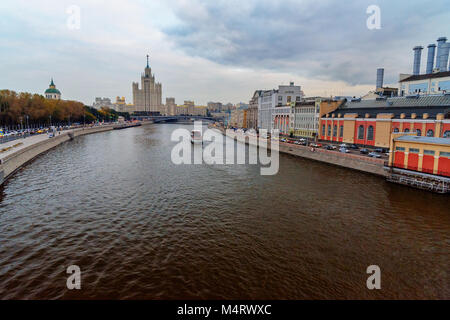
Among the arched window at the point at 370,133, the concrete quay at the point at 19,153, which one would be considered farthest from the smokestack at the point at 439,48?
the concrete quay at the point at 19,153

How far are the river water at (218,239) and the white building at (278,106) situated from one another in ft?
157

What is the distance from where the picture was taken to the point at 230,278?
10.6m

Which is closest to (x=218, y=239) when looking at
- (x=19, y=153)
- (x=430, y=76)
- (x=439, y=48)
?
(x=19, y=153)

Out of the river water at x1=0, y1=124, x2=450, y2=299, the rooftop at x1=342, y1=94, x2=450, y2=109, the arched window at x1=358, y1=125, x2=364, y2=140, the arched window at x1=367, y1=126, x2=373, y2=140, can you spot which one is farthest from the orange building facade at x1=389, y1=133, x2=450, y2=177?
the arched window at x1=358, y1=125, x2=364, y2=140

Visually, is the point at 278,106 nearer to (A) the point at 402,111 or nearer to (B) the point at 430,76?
(B) the point at 430,76

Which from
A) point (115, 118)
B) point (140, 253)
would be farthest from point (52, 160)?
point (115, 118)

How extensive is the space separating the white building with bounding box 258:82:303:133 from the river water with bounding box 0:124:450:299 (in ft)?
157

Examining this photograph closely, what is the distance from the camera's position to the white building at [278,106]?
71250 mm

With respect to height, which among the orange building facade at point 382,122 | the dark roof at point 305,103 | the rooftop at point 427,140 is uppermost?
the dark roof at point 305,103

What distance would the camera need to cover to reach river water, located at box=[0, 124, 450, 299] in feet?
33.3

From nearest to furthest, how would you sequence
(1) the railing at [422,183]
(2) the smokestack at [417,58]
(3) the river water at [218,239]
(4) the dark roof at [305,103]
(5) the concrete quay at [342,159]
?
(3) the river water at [218,239] < (1) the railing at [422,183] < (5) the concrete quay at [342,159] < (4) the dark roof at [305,103] < (2) the smokestack at [417,58]

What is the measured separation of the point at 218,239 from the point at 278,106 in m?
67.9

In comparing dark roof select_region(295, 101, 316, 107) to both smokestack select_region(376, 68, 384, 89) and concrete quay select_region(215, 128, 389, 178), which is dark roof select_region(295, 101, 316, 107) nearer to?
concrete quay select_region(215, 128, 389, 178)

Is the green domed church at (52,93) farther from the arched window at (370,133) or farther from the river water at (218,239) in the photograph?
the arched window at (370,133)
